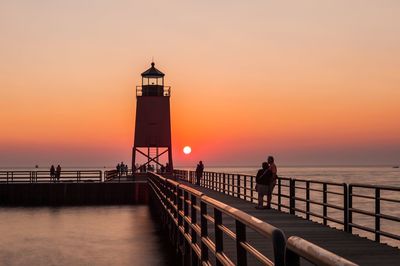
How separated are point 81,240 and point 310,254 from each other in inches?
733

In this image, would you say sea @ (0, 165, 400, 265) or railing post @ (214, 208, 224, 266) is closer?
railing post @ (214, 208, 224, 266)

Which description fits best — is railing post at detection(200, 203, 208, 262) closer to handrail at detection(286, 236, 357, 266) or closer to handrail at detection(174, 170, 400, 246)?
handrail at detection(174, 170, 400, 246)

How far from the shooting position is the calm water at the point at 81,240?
1612 cm

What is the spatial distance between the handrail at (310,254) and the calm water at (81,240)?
11299mm

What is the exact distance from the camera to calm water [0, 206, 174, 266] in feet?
52.9

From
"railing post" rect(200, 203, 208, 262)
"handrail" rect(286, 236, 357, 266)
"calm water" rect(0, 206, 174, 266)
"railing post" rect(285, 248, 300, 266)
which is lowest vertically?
"calm water" rect(0, 206, 174, 266)

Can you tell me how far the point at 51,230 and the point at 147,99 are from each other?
2706cm

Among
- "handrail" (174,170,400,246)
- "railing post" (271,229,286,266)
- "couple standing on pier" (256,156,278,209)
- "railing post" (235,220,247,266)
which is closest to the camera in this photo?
"railing post" (271,229,286,266)

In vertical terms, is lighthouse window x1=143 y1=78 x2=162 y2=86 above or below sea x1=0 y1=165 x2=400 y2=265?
above

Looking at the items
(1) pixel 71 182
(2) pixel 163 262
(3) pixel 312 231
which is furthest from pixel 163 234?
(1) pixel 71 182

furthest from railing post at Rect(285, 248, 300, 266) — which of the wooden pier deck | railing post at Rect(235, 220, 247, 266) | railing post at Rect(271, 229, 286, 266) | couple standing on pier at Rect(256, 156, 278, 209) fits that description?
couple standing on pier at Rect(256, 156, 278, 209)

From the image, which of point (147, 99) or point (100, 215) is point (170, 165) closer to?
point (147, 99)

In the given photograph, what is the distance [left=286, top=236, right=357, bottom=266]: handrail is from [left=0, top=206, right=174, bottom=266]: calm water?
37.1 ft

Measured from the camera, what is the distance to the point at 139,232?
75.9 ft
